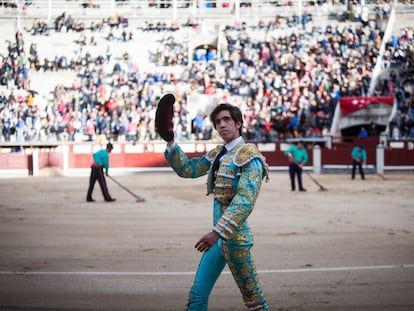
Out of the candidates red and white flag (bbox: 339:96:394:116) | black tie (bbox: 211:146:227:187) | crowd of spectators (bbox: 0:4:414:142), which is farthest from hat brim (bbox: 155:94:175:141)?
red and white flag (bbox: 339:96:394:116)

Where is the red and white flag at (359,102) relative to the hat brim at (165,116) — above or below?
below

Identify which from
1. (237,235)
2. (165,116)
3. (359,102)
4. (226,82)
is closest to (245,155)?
(237,235)

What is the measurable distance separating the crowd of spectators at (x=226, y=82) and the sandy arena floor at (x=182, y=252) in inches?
331

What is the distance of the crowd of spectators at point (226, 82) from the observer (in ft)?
67.5

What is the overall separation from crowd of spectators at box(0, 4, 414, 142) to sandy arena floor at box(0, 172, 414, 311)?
8397mm

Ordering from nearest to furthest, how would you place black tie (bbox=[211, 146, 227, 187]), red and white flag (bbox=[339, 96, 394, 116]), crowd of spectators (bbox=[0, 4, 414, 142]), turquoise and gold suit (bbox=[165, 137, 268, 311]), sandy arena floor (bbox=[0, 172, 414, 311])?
turquoise and gold suit (bbox=[165, 137, 268, 311])
black tie (bbox=[211, 146, 227, 187])
sandy arena floor (bbox=[0, 172, 414, 311])
red and white flag (bbox=[339, 96, 394, 116])
crowd of spectators (bbox=[0, 4, 414, 142])

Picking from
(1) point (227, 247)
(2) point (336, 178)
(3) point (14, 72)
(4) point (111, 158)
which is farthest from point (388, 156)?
(1) point (227, 247)

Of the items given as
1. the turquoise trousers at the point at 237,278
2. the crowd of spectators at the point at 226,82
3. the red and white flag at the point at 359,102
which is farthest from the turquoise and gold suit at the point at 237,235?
the red and white flag at the point at 359,102

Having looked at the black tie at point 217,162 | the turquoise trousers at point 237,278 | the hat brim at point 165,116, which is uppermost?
the hat brim at point 165,116

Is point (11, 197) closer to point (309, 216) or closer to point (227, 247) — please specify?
point (309, 216)

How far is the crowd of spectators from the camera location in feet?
67.5

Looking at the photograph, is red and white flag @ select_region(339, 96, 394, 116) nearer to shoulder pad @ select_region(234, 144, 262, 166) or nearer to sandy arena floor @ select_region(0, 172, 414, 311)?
sandy arena floor @ select_region(0, 172, 414, 311)

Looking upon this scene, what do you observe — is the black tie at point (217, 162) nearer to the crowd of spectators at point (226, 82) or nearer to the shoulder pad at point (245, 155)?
the shoulder pad at point (245, 155)

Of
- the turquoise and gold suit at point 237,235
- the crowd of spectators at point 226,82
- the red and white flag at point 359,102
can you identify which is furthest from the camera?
the crowd of spectators at point 226,82
